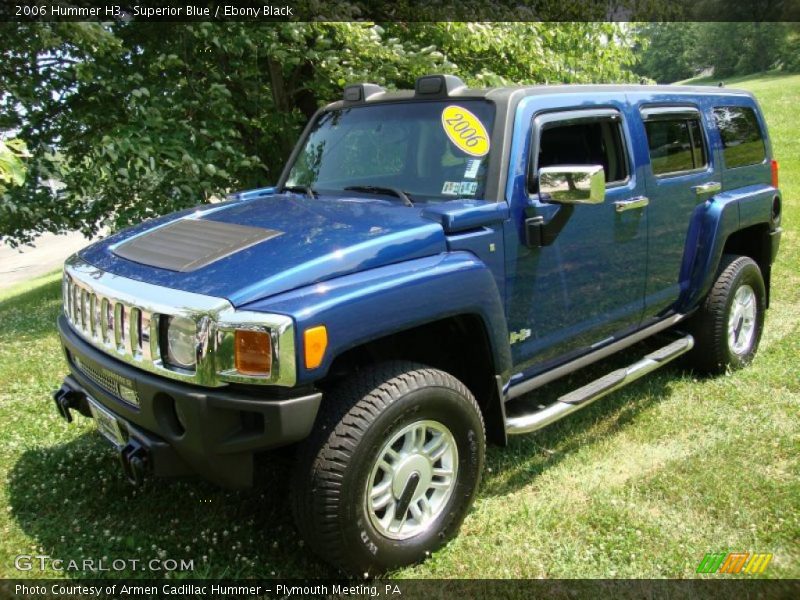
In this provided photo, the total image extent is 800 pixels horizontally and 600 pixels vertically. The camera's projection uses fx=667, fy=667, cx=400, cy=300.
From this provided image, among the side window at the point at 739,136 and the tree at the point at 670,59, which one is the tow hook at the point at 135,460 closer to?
the side window at the point at 739,136

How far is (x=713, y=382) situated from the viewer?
4.68 m

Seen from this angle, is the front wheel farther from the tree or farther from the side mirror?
the tree

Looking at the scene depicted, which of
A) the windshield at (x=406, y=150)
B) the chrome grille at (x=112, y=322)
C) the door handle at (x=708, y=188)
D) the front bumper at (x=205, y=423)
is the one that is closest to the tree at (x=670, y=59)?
the door handle at (x=708, y=188)

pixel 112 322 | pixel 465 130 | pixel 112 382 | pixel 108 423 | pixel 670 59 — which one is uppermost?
pixel 465 130

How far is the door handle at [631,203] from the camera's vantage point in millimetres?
3707

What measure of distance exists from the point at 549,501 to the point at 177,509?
6.10 feet

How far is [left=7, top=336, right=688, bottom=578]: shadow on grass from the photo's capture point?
116 inches

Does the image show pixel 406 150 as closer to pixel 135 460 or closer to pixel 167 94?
pixel 135 460

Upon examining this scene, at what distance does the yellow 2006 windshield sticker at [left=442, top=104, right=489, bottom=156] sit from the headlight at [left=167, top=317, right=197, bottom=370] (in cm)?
166

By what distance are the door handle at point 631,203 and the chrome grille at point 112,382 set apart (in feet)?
8.66

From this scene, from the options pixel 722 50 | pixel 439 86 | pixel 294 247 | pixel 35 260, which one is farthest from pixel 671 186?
pixel 722 50

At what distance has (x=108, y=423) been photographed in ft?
9.45

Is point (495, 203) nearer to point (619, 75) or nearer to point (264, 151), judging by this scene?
point (264, 151)

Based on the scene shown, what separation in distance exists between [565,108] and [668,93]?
3.61 ft
